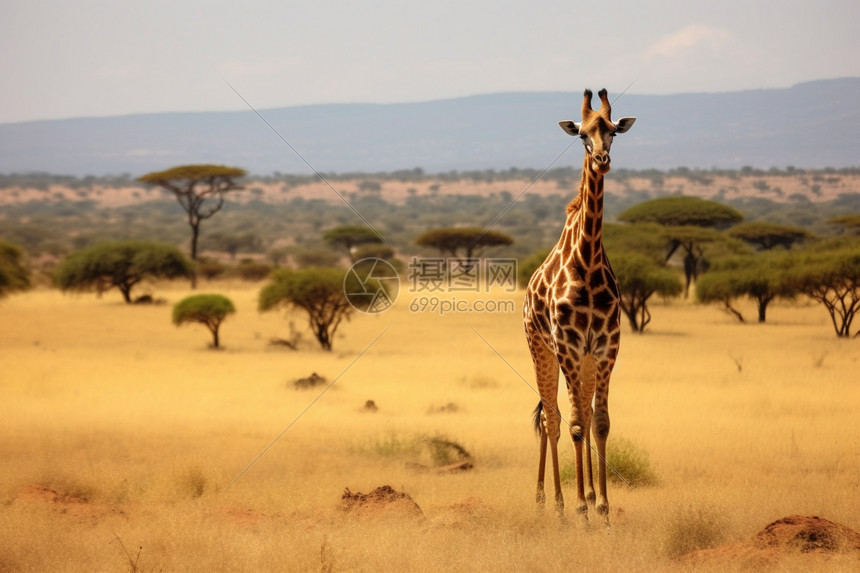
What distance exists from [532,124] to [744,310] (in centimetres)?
16377

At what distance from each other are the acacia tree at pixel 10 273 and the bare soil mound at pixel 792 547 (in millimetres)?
27207

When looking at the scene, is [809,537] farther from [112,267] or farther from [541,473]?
[112,267]

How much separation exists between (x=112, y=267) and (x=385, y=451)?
3005cm

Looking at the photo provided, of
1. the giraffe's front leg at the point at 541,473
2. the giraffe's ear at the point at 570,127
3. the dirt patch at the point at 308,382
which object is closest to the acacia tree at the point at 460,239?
the dirt patch at the point at 308,382

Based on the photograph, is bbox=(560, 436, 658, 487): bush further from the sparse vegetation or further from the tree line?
the tree line

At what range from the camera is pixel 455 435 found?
14.2 meters

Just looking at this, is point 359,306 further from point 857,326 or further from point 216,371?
point 857,326

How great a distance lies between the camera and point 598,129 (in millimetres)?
7980

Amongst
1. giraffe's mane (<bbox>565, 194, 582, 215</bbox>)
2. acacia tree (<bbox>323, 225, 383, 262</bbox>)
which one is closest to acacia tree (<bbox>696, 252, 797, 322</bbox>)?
giraffe's mane (<bbox>565, 194, 582, 215</bbox>)

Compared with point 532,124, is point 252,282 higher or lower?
lower

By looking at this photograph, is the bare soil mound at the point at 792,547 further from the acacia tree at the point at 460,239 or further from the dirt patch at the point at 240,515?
the acacia tree at the point at 460,239

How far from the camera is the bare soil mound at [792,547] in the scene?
290 inches

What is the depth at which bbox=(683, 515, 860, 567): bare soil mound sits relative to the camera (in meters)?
7.36

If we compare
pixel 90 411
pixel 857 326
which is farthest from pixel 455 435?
pixel 857 326
